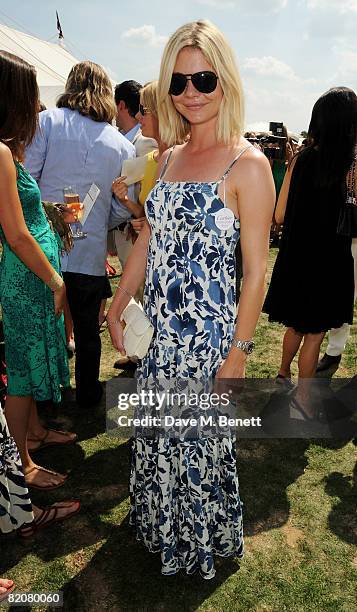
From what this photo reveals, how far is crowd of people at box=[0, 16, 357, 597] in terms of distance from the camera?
73.1 inches

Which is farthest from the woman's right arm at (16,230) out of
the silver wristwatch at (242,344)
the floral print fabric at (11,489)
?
the silver wristwatch at (242,344)

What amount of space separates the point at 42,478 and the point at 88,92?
8.03 feet

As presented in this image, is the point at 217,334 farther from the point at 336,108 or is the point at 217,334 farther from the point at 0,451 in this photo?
the point at 336,108

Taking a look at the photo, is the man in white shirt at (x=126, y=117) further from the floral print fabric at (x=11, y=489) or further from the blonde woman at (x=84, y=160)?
the floral print fabric at (x=11, y=489)

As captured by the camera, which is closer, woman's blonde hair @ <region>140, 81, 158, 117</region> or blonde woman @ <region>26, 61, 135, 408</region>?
blonde woman @ <region>26, 61, 135, 408</region>

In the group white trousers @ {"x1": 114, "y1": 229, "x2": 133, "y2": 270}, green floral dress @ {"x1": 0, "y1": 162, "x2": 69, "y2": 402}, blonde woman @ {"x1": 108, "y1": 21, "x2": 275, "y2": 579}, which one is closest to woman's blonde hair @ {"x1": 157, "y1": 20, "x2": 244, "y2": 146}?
blonde woman @ {"x1": 108, "y1": 21, "x2": 275, "y2": 579}

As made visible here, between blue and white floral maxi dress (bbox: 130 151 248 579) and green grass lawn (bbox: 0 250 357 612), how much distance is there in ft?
0.47

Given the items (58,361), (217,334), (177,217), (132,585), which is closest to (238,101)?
(177,217)

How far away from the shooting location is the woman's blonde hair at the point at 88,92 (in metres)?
3.08

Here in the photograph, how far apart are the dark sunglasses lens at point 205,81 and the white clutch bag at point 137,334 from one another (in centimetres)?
97

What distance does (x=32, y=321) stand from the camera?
8.42 feet

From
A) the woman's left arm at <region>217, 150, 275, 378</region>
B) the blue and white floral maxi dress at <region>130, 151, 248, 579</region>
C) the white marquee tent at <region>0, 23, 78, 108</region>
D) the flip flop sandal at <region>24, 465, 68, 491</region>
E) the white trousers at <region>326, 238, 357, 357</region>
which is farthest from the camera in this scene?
the white marquee tent at <region>0, 23, 78, 108</region>

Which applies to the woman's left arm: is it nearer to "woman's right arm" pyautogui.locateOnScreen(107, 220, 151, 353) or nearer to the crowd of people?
the crowd of people

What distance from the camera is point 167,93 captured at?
1.97 metres
